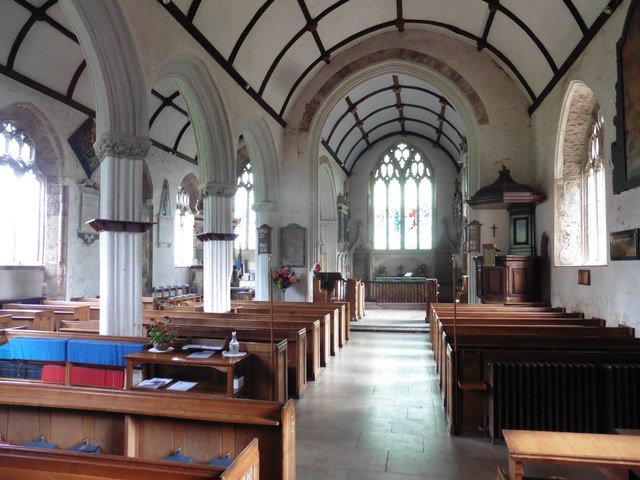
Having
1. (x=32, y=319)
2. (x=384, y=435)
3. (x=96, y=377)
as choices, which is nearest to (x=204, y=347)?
(x=96, y=377)

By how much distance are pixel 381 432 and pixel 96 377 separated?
10.3ft

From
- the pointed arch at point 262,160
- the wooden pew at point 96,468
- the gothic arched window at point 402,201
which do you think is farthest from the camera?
the gothic arched window at point 402,201

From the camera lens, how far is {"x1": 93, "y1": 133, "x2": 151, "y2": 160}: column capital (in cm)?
650

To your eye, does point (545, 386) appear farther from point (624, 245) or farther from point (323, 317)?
point (323, 317)

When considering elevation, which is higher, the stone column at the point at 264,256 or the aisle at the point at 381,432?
the stone column at the point at 264,256

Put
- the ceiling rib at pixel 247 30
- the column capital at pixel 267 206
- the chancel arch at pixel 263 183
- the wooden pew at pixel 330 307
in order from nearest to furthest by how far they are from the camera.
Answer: the wooden pew at pixel 330 307 → the ceiling rib at pixel 247 30 → the chancel arch at pixel 263 183 → the column capital at pixel 267 206

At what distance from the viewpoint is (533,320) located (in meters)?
6.49

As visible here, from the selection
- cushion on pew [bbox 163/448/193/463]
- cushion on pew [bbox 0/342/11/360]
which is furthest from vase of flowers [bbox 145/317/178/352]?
cushion on pew [bbox 163/448/193/463]

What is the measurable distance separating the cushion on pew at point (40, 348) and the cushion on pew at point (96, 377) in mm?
206

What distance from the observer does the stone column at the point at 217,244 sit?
9.62 meters

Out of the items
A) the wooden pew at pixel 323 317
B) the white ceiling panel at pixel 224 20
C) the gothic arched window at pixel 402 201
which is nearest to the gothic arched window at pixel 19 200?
the white ceiling panel at pixel 224 20

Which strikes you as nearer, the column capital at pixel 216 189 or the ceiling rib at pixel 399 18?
the column capital at pixel 216 189

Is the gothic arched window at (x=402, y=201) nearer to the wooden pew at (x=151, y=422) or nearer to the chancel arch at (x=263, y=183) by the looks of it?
the chancel arch at (x=263, y=183)

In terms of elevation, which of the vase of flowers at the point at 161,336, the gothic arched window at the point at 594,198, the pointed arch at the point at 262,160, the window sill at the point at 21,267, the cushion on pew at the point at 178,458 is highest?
the pointed arch at the point at 262,160
